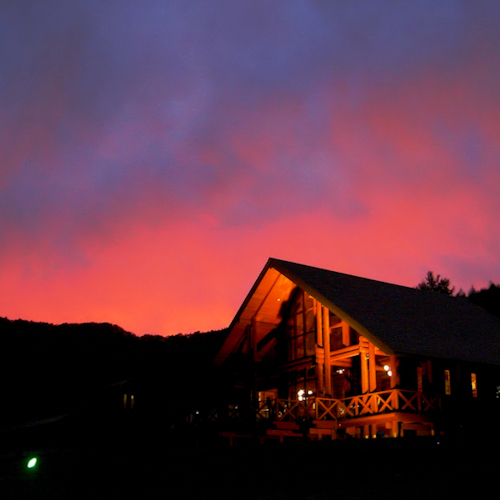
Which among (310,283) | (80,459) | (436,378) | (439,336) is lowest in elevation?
(80,459)

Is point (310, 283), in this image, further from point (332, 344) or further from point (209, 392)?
point (209, 392)

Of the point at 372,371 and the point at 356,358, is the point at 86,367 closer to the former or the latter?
the point at 356,358

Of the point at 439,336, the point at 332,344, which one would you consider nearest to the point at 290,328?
the point at 332,344

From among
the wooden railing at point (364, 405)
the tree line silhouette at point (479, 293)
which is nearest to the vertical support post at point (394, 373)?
the wooden railing at point (364, 405)

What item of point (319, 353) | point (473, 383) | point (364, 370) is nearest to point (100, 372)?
point (319, 353)

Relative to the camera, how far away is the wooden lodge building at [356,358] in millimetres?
A: 22484

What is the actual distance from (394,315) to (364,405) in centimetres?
461

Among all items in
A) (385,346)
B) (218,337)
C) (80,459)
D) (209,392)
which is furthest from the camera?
(218,337)

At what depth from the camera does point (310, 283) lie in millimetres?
25516

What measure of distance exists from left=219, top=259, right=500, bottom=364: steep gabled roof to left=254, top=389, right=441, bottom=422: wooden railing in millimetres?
1692

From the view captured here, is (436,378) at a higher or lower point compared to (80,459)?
higher

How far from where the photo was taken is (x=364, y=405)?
22688mm

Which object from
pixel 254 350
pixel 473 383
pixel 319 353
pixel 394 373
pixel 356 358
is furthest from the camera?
pixel 254 350

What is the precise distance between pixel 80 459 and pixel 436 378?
13.8 m
